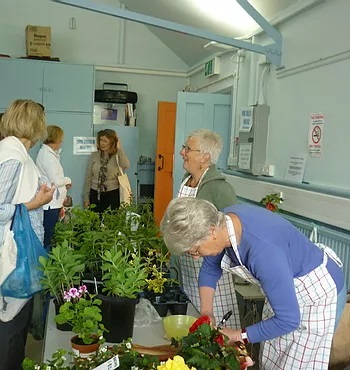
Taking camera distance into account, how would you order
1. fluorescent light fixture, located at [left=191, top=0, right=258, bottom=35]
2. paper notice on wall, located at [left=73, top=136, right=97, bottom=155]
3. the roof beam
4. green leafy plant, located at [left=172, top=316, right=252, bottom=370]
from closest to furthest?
green leafy plant, located at [left=172, top=316, right=252, bottom=370]
the roof beam
fluorescent light fixture, located at [left=191, top=0, right=258, bottom=35]
paper notice on wall, located at [left=73, top=136, right=97, bottom=155]

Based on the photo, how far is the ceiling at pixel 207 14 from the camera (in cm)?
385

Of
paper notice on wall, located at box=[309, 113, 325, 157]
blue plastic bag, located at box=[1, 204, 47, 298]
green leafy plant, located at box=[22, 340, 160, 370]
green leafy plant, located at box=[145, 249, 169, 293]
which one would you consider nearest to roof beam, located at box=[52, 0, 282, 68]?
paper notice on wall, located at box=[309, 113, 325, 157]

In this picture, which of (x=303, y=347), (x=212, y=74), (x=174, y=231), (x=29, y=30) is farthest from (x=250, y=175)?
(x=29, y=30)

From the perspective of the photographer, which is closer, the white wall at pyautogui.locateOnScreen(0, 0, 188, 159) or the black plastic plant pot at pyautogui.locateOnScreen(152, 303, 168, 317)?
the black plastic plant pot at pyautogui.locateOnScreen(152, 303, 168, 317)

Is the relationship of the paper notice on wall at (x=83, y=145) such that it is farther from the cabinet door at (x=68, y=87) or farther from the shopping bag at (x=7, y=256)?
the shopping bag at (x=7, y=256)

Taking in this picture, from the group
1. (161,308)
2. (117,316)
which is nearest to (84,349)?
(117,316)

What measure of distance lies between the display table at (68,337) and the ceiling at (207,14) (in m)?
2.63

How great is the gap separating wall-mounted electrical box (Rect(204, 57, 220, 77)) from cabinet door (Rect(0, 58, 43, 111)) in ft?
6.34

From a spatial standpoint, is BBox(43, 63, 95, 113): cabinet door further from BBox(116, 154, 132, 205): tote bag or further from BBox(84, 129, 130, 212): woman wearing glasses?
BBox(116, 154, 132, 205): tote bag

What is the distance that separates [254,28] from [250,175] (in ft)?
4.34

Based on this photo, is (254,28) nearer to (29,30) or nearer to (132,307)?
(29,30)

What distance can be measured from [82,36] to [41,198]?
471 centimetres

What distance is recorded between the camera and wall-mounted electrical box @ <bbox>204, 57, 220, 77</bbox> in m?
5.40

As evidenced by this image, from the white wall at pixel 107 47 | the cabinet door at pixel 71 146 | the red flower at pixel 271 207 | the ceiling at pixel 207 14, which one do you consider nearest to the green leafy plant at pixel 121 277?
the red flower at pixel 271 207
